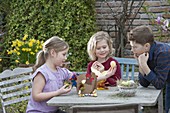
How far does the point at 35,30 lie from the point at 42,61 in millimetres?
3308

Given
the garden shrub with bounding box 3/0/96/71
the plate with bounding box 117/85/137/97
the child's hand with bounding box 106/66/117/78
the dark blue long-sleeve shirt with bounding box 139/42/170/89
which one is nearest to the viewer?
the plate with bounding box 117/85/137/97

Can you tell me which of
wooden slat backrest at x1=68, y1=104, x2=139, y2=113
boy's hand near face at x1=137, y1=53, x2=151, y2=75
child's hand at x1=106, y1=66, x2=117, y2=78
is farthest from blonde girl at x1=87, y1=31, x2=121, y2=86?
wooden slat backrest at x1=68, y1=104, x2=139, y2=113

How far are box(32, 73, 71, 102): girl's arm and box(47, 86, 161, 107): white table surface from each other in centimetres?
5

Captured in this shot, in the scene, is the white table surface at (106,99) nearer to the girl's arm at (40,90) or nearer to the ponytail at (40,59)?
the girl's arm at (40,90)

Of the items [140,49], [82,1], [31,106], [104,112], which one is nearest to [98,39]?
[140,49]

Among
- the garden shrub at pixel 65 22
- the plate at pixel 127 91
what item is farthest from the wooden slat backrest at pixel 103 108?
the garden shrub at pixel 65 22

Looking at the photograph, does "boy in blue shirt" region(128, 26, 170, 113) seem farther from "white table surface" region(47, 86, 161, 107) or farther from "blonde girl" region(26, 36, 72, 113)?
"blonde girl" region(26, 36, 72, 113)

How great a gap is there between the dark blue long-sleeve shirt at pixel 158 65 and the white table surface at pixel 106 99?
96 mm

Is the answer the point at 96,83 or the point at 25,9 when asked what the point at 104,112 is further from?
the point at 25,9

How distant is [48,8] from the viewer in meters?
7.32

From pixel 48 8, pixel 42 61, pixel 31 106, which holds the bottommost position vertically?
pixel 31 106

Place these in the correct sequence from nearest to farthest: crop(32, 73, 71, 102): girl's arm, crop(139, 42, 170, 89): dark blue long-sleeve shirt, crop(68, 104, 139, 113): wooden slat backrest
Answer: crop(68, 104, 139, 113): wooden slat backrest < crop(32, 73, 71, 102): girl's arm < crop(139, 42, 170, 89): dark blue long-sleeve shirt

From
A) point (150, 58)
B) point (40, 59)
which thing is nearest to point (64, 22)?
point (40, 59)

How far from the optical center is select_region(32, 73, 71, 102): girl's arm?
380 cm
